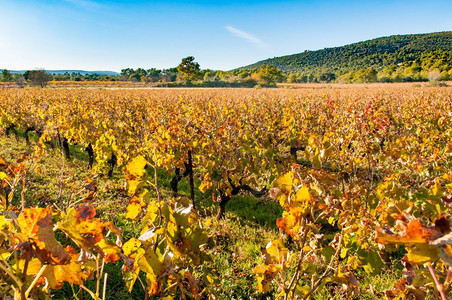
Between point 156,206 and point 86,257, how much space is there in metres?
0.45

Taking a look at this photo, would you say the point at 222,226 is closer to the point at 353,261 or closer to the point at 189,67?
the point at 353,261

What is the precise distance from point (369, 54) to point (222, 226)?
149526 mm

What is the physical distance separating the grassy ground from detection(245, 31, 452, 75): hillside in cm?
9986

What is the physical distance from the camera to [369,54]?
4983 inches

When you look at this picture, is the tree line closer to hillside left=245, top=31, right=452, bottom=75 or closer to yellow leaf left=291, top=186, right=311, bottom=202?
hillside left=245, top=31, right=452, bottom=75

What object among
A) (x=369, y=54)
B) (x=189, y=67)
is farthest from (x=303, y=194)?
(x=369, y=54)

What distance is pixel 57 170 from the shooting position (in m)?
5.89

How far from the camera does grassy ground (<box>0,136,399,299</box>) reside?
2.60 meters

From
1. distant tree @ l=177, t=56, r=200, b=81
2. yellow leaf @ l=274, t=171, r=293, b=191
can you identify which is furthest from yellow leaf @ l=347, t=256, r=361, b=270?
distant tree @ l=177, t=56, r=200, b=81

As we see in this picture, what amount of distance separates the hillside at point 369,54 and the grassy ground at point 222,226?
99.9 metres

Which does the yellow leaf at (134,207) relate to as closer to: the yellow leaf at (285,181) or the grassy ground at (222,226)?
the grassy ground at (222,226)

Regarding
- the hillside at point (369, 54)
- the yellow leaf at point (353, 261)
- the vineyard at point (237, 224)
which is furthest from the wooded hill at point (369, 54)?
the yellow leaf at point (353, 261)

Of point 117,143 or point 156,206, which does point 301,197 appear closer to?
point 156,206

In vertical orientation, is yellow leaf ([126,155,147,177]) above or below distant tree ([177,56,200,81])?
below
